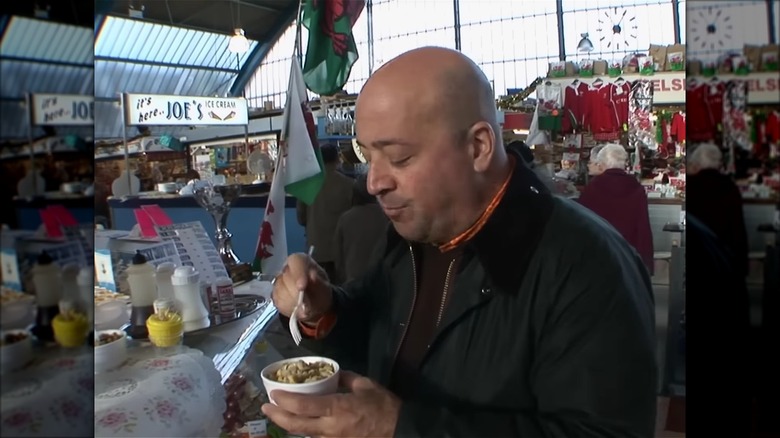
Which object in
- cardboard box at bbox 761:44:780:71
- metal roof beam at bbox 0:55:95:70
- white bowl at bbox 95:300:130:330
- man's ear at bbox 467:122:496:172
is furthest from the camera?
white bowl at bbox 95:300:130:330

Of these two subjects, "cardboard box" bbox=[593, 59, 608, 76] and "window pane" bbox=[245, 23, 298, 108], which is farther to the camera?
"window pane" bbox=[245, 23, 298, 108]

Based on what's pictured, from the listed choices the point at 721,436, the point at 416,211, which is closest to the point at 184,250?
the point at 416,211

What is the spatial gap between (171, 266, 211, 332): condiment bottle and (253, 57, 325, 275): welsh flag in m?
0.13

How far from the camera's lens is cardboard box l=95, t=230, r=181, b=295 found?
1.28 meters

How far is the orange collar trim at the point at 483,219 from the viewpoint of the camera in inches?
42.1

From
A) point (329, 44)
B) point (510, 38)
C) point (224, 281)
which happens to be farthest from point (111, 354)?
point (510, 38)

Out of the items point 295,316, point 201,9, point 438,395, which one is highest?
point 201,9

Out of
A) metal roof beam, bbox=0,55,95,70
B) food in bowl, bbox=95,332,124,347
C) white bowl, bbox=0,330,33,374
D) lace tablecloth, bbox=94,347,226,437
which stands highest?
metal roof beam, bbox=0,55,95,70

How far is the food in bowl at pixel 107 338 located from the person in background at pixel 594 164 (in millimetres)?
913

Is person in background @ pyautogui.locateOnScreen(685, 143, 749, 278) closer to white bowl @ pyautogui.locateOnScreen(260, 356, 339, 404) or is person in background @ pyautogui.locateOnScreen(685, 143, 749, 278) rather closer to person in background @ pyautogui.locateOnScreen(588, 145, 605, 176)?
person in background @ pyautogui.locateOnScreen(588, 145, 605, 176)

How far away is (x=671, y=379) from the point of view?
97 centimetres

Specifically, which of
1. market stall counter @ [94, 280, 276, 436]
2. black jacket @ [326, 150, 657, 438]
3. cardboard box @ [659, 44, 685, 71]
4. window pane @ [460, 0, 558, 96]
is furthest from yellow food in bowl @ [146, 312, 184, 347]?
cardboard box @ [659, 44, 685, 71]

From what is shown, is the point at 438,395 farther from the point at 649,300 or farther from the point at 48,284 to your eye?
the point at 48,284

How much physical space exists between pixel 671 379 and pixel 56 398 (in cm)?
93
